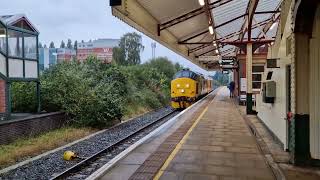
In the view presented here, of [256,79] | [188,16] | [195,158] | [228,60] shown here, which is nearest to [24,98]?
[188,16]

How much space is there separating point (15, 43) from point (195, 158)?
10.1 metres

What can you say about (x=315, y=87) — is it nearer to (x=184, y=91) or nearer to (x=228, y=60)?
(x=184, y=91)

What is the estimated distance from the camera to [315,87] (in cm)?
771

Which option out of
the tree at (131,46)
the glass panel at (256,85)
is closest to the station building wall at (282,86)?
the glass panel at (256,85)

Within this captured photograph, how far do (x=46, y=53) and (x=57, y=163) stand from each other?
62368 millimetres

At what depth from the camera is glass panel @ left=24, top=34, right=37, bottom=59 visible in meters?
16.4

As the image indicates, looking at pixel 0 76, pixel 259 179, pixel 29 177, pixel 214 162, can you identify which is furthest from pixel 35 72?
pixel 259 179

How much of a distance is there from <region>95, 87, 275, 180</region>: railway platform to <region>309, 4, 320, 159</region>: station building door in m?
1.10

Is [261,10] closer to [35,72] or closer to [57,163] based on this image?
[35,72]

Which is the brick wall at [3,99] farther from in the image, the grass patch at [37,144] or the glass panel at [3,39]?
the grass patch at [37,144]

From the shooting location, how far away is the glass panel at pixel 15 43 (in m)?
15.5

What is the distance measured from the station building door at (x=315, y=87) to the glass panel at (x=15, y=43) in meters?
11.7

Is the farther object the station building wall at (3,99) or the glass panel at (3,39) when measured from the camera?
the station building wall at (3,99)

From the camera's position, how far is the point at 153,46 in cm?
7400
